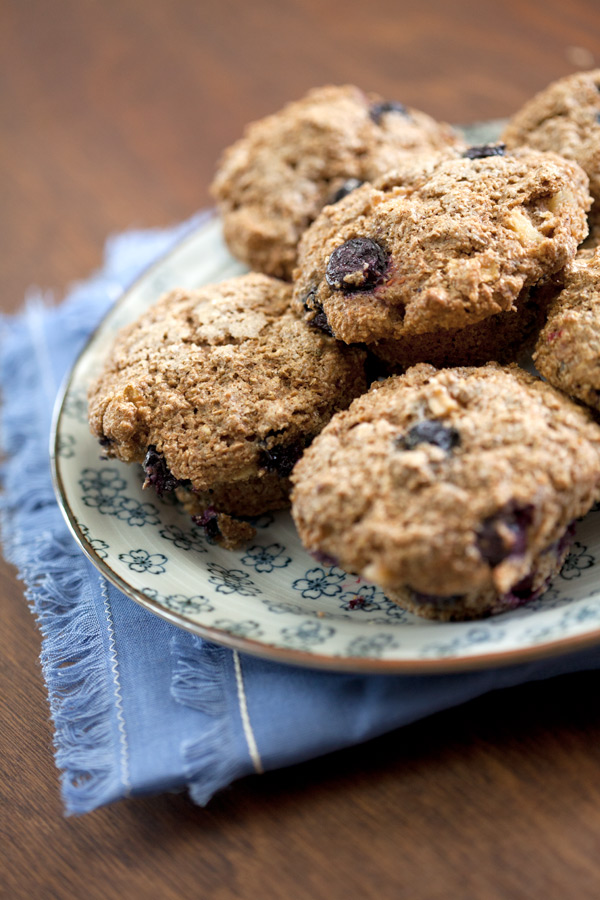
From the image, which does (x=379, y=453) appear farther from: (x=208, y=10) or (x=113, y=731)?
(x=208, y=10)

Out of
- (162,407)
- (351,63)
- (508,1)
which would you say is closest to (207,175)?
(351,63)

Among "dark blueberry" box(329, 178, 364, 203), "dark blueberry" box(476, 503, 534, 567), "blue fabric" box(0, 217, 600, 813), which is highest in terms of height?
"dark blueberry" box(329, 178, 364, 203)

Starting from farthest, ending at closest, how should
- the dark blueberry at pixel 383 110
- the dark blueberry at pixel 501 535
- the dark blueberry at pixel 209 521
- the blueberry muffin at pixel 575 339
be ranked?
the dark blueberry at pixel 383 110 < the dark blueberry at pixel 209 521 < the blueberry muffin at pixel 575 339 < the dark blueberry at pixel 501 535

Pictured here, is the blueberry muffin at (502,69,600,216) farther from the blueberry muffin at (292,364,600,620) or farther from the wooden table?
the wooden table

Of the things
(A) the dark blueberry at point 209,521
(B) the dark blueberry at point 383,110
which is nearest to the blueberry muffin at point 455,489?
(A) the dark blueberry at point 209,521

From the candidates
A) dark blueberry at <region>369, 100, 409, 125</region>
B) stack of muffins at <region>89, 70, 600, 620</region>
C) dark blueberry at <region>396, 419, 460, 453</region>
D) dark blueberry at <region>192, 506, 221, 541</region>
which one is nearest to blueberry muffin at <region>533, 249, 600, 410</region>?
stack of muffins at <region>89, 70, 600, 620</region>

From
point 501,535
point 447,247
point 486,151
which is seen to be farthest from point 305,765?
point 486,151

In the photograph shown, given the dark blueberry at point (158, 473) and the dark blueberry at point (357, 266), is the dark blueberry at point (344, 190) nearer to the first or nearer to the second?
the dark blueberry at point (357, 266)
